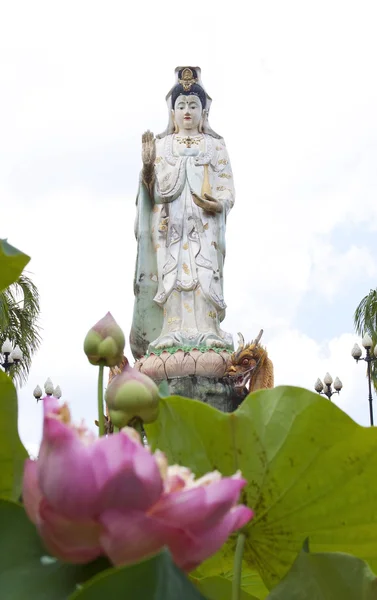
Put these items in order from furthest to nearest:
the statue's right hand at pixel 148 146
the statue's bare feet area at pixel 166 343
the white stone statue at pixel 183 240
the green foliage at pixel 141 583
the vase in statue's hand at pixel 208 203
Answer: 1. the vase in statue's hand at pixel 208 203
2. the white stone statue at pixel 183 240
3. the statue's bare feet area at pixel 166 343
4. the statue's right hand at pixel 148 146
5. the green foliage at pixel 141 583

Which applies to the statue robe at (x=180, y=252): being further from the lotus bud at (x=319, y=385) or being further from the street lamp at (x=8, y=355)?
the lotus bud at (x=319, y=385)

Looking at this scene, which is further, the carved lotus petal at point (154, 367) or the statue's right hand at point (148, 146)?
the carved lotus petal at point (154, 367)

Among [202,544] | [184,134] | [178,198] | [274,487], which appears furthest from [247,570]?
[184,134]

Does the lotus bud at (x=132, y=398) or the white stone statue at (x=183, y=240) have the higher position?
the white stone statue at (x=183, y=240)

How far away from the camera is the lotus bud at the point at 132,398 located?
1.21 ft

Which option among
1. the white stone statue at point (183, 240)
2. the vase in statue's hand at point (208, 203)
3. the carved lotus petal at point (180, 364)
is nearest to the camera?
the carved lotus petal at point (180, 364)

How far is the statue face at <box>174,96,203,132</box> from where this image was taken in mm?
8773

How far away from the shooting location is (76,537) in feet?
0.86

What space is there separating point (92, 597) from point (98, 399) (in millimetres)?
160

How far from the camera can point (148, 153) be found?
749 cm

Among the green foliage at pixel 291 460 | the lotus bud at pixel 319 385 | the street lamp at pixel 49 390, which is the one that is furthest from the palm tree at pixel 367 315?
the green foliage at pixel 291 460

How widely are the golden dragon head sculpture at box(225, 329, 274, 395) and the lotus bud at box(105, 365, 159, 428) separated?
752 cm

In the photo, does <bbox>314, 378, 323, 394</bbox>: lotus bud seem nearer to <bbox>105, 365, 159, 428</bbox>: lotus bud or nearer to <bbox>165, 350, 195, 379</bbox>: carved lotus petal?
<bbox>165, 350, 195, 379</bbox>: carved lotus petal

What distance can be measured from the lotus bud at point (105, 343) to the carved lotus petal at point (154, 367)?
23.9 ft
